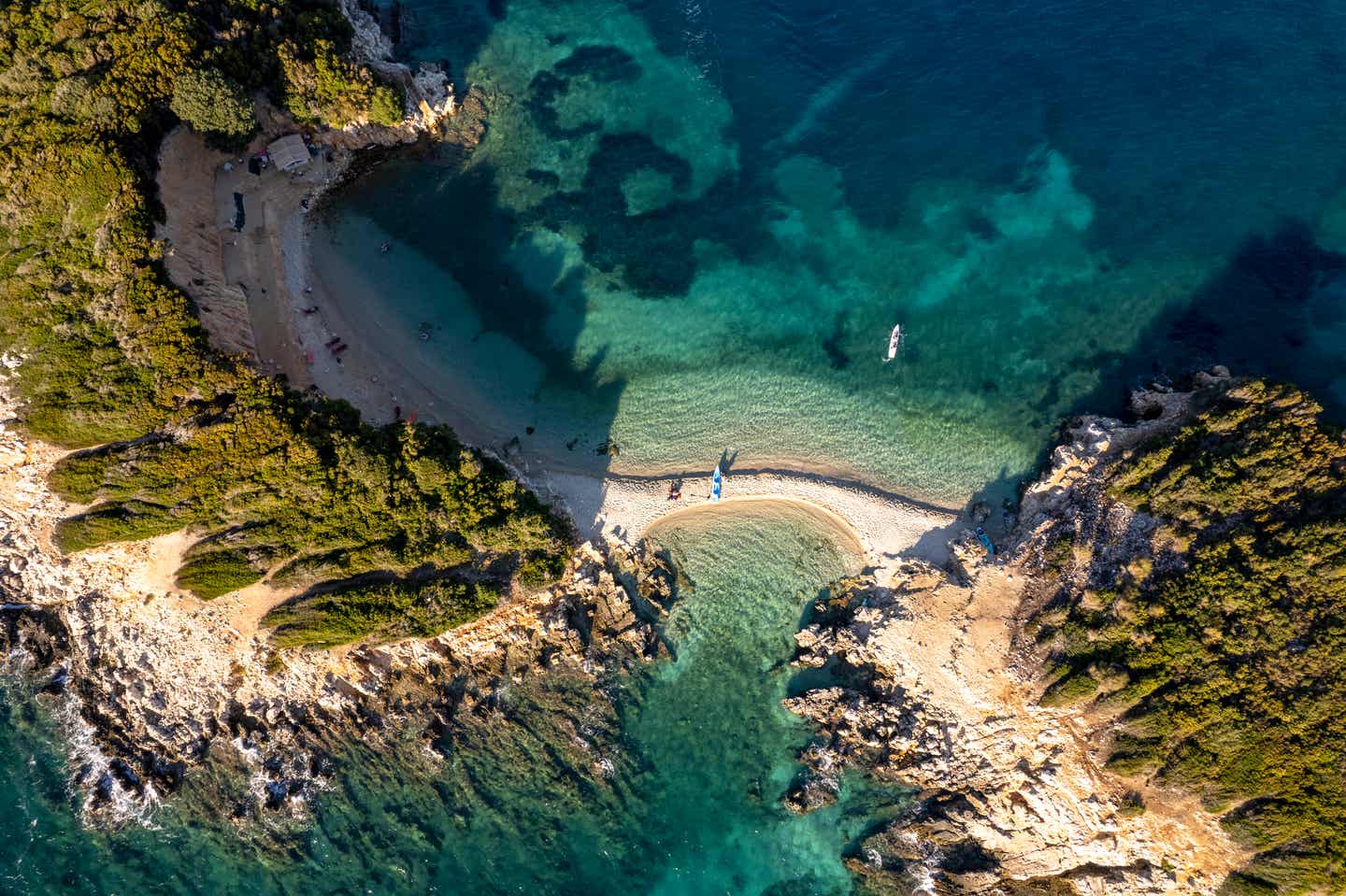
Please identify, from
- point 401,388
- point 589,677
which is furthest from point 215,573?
point 589,677

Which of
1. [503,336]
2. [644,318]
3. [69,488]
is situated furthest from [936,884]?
[69,488]

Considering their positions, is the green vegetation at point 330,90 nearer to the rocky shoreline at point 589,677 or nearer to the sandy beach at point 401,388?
the sandy beach at point 401,388

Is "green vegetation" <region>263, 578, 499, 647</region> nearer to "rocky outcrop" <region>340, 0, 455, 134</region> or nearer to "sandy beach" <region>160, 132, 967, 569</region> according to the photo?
"sandy beach" <region>160, 132, 967, 569</region>

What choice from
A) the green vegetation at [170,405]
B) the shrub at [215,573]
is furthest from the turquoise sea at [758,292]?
the shrub at [215,573]

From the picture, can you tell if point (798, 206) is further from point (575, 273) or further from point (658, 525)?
point (658, 525)

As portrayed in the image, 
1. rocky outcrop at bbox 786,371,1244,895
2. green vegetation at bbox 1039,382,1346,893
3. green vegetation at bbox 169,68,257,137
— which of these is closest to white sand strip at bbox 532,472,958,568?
rocky outcrop at bbox 786,371,1244,895

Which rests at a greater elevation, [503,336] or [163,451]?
[503,336]

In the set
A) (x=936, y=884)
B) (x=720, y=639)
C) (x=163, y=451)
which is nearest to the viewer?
(x=163, y=451)
